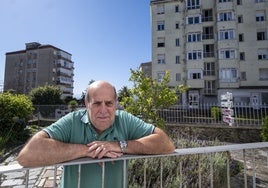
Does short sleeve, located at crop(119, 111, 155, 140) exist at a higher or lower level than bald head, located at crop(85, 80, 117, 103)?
lower

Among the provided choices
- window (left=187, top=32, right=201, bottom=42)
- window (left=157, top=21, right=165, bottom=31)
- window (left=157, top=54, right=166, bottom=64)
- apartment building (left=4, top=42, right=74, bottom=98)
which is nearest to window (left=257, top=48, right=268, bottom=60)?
window (left=187, top=32, right=201, bottom=42)

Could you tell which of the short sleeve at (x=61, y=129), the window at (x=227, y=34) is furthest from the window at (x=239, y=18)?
the short sleeve at (x=61, y=129)

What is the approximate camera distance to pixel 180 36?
34.8 m

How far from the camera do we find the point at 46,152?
5.83 feet

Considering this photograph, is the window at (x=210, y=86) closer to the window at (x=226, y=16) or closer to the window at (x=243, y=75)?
the window at (x=243, y=75)

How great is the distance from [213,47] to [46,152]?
3587cm

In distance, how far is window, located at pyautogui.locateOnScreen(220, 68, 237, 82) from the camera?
1261 inches

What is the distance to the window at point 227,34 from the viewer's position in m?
32.2

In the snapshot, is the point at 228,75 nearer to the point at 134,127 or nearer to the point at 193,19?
the point at 193,19

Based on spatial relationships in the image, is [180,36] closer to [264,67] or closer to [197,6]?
[197,6]

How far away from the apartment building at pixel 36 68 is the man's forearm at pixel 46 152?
6512 cm

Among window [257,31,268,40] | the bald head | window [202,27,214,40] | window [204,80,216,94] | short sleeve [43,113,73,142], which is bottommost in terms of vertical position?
short sleeve [43,113,73,142]

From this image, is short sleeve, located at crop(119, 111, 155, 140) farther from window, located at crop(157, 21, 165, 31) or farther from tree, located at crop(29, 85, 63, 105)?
tree, located at crop(29, 85, 63, 105)

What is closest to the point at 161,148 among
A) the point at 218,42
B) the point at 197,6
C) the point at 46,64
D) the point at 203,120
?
the point at 203,120
